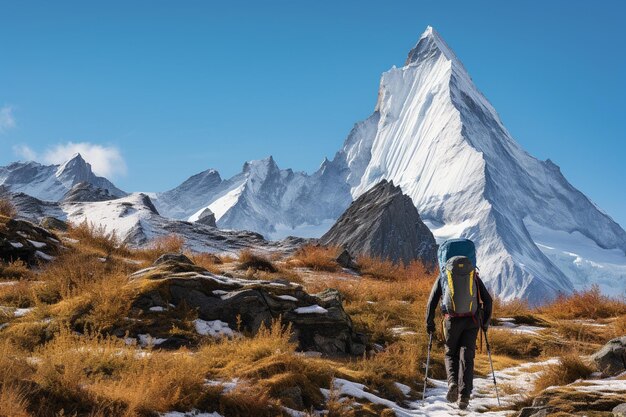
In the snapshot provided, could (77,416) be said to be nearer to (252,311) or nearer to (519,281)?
(252,311)

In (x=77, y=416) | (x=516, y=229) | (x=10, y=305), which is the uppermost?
(x=516, y=229)

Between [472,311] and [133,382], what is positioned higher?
[472,311]

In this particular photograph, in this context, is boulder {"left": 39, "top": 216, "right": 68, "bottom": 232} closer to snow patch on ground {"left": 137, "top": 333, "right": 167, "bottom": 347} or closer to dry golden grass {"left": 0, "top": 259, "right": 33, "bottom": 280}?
dry golden grass {"left": 0, "top": 259, "right": 33, "bottom": 280}

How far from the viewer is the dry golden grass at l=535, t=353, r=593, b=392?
7.88 m

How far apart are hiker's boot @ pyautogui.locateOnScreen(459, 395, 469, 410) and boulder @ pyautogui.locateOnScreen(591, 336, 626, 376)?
2294mm

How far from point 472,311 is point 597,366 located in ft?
7.11

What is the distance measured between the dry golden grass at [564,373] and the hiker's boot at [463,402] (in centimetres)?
121

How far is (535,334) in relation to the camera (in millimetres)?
11688

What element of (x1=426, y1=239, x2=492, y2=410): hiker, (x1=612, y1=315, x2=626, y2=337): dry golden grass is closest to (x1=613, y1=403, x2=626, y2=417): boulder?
(x1=426, y1=239, x2=492, y2=410): hiker

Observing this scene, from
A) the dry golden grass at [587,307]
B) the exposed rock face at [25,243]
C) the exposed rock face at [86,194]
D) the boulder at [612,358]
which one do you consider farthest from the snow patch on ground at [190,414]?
the exposed rock face at [86,194]

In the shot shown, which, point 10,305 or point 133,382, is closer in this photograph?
point 133,382

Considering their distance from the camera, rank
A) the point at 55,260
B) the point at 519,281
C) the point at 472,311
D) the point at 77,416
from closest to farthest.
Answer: the point at 77,416 → the point at 472,311 → the point at 55,260 → the point at 519,281

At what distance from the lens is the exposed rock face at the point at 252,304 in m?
9.12

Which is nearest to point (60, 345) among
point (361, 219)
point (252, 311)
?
point (252, 311)
